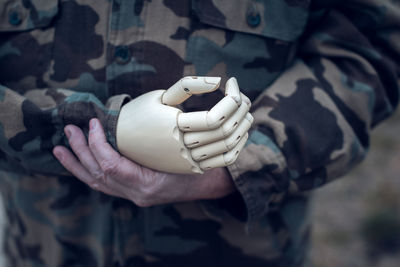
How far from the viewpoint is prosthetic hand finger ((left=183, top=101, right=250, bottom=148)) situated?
2.17 ft

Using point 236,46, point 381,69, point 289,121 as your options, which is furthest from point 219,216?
point 381,69

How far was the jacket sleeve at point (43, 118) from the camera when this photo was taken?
78cm

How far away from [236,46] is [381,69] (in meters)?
0.36

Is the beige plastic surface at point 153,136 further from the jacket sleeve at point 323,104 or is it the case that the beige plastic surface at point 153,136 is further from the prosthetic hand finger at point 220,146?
the jacket sleeve at point 323,104

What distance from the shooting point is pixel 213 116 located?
2.11ft

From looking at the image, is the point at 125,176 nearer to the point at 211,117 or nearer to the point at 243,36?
the point at 211,117

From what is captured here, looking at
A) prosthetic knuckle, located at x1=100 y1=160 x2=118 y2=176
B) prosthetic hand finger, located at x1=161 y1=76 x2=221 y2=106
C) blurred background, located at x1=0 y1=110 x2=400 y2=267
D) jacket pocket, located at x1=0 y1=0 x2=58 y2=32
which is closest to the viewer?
prosthetic hand finger, located at x1=161 y1=76 x2=221 y2=106

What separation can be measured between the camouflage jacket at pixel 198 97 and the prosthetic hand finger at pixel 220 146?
0.14 m

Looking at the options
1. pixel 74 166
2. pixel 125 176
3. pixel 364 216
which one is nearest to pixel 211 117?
pixel 125 176

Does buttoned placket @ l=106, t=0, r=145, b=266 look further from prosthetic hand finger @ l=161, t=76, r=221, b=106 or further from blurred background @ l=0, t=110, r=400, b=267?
blurred background @ l=0, t=110, r=400, b=267

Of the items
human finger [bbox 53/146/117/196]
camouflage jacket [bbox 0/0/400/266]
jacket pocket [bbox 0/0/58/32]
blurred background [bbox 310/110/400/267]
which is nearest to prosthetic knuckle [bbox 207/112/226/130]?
camouflage jacket [bbox 0/0/400/266]

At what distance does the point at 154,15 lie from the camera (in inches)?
31.5

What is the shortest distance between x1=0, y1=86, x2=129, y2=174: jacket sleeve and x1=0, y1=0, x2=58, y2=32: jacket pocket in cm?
14

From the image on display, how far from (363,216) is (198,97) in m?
1.66
